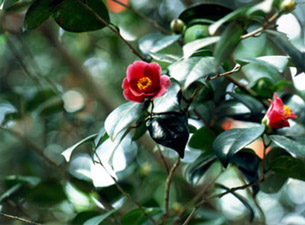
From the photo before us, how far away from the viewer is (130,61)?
7.82 ft

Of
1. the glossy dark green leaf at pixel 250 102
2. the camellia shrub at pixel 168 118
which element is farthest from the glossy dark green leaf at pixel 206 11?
the glossy dark green leaf at pixel 250 102

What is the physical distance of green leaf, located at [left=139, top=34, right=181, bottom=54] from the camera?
1.14m

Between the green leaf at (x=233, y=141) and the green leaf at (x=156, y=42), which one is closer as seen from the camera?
the green leaf at (x=233, y=141)

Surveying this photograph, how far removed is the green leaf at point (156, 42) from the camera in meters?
1.14

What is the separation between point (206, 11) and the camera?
1199 millimetres

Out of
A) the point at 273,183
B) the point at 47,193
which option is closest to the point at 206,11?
the point at 273,183

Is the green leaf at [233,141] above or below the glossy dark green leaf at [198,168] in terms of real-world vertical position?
above

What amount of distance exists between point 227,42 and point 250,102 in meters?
0.45

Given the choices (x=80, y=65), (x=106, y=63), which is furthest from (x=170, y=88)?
(x=106, y=63)

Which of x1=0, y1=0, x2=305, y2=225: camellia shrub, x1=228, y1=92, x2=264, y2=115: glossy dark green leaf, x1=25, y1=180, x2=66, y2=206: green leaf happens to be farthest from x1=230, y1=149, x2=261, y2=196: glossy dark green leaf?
x1=25, y1=180, x2=66, y2=206: green leaf

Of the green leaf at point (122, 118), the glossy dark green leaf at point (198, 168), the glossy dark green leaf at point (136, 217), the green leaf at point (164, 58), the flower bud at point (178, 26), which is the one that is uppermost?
the green leaf at point (164, 58)

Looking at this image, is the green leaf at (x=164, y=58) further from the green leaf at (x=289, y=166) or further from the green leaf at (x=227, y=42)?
the green leaf at (x=289, y=166)

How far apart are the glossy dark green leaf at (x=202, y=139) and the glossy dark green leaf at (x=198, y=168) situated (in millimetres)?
68

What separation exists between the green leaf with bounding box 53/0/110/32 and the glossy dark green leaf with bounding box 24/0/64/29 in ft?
0.07
